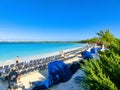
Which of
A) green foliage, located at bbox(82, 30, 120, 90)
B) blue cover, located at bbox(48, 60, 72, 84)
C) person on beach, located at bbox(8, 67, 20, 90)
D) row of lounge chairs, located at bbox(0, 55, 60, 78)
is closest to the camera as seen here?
green foliage, located at bbox(82, 30, 120, 90)

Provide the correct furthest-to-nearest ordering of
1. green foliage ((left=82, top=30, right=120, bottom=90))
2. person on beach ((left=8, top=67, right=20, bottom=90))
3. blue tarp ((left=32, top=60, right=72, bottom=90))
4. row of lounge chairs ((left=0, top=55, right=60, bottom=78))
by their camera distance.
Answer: row of lounge chairs ((left=0, top=55, right=60, bottom=78)), blue tarp ((left=32, top=60, right=72, bottom=90)), person on beach ((left=8, top=67, right=20, bottom=90)), green foliage ((left=82, top=30, right=120, bottom=90))

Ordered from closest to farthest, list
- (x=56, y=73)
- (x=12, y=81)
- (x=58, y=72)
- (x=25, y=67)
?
(x=12, y=81)
(x=56, y=73)
(x=58, y=72)
(x=25, y=67)

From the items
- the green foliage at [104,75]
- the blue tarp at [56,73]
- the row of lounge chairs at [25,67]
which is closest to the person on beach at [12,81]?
the blue tarp at [56,73]

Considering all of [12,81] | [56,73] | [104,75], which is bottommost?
[12,81]

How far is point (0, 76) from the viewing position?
47.2ft

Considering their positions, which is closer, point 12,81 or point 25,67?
point 12,81

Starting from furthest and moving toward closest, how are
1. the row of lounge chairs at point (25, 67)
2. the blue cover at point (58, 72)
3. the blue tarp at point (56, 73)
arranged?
1. the row of lounge chairs at point (25, 67)
2. the blue cover at point (58, 72)
3. the blue tarp at point (56, 73)

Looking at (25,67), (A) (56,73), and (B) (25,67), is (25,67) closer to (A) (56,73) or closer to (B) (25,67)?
(B) (25,67)

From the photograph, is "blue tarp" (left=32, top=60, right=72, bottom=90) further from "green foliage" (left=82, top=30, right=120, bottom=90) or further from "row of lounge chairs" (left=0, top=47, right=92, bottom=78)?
"green foliage" (left=82, top=30, right=120, bottom=90)

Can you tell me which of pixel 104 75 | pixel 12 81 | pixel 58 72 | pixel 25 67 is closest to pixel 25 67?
pixel 25 67

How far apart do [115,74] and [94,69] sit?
0.61 meters

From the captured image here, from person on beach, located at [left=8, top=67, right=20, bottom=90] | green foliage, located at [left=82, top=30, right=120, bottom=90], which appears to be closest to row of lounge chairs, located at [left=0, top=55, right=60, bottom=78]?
person on beach, located at [left=8, top=67, right=20, bottom=90]

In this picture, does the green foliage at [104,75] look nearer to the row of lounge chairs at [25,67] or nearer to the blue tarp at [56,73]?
the blue tarp at [56,73]

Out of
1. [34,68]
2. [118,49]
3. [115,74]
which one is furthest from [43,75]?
[115,74]
